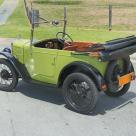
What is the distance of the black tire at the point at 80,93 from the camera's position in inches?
291

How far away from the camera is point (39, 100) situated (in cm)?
845

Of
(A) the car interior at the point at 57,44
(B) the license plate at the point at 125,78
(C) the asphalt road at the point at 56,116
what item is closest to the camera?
(C) the asphalt road at the point at 56,116

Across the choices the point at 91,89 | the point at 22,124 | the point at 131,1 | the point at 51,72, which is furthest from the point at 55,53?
the point at 131,1

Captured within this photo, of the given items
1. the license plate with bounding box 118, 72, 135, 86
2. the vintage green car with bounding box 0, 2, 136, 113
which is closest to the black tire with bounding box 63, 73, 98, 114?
the vintage green car with bounding box 0, 2, 136, 113

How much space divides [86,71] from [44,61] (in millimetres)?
925

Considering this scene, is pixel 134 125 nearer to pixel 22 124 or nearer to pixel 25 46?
pixel 22 124

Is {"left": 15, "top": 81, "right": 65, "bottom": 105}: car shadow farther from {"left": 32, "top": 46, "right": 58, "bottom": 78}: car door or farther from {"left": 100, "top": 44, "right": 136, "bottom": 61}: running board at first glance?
{"left": 100, "top": 44, "right": 136, "bottom": 61}: running board

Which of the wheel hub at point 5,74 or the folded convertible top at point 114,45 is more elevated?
the folded convertible top at point 114,45

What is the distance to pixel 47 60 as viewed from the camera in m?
8.06

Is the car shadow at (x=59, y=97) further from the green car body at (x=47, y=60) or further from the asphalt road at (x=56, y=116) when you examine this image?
the green car body at (x=47, y=60)

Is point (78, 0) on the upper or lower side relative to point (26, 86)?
upper

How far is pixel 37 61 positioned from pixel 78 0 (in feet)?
142

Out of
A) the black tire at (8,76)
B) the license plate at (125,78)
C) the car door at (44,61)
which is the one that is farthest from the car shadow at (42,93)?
the license plate at (125,78)

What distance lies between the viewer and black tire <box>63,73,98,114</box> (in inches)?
291
